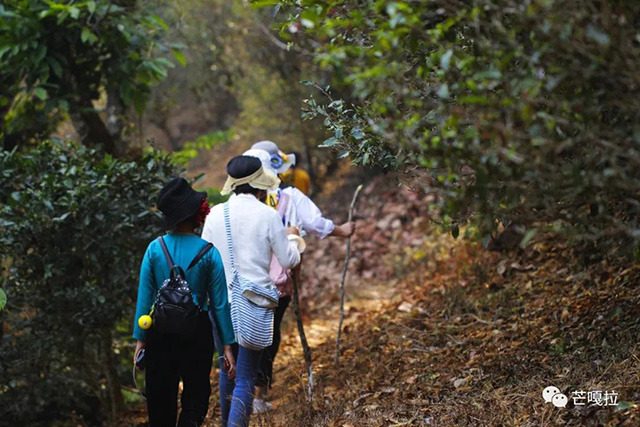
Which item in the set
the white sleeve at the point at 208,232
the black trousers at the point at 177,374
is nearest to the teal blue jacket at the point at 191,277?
the black trousers at the point at 177,374

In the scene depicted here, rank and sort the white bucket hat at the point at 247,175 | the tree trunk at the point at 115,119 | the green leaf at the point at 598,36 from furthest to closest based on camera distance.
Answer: the tree trunk at the point at 115,119 → the white bucket hat at the point at 247,175 → the green leaf at the point at 598,36

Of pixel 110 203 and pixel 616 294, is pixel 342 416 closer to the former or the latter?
pixel 616 294

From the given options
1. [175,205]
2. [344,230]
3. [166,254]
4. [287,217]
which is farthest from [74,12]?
[166,254]

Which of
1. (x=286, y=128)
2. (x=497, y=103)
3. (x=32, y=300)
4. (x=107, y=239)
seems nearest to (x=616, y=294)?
(x=497, y=103)

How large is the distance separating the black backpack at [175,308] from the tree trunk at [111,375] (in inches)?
106

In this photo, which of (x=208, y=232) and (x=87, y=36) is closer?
(x=208, y=232)

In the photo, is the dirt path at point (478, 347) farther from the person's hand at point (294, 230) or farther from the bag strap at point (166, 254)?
the bag strap at point (166, 254)

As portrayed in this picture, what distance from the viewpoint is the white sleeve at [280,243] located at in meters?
4.84

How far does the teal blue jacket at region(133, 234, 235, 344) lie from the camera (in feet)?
14.7

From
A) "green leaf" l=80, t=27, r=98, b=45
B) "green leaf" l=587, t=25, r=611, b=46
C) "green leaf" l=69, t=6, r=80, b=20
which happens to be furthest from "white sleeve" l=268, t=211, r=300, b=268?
"green leaf" l=80, t=27, r=98, b=45

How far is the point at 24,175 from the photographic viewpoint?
660 centimetres
